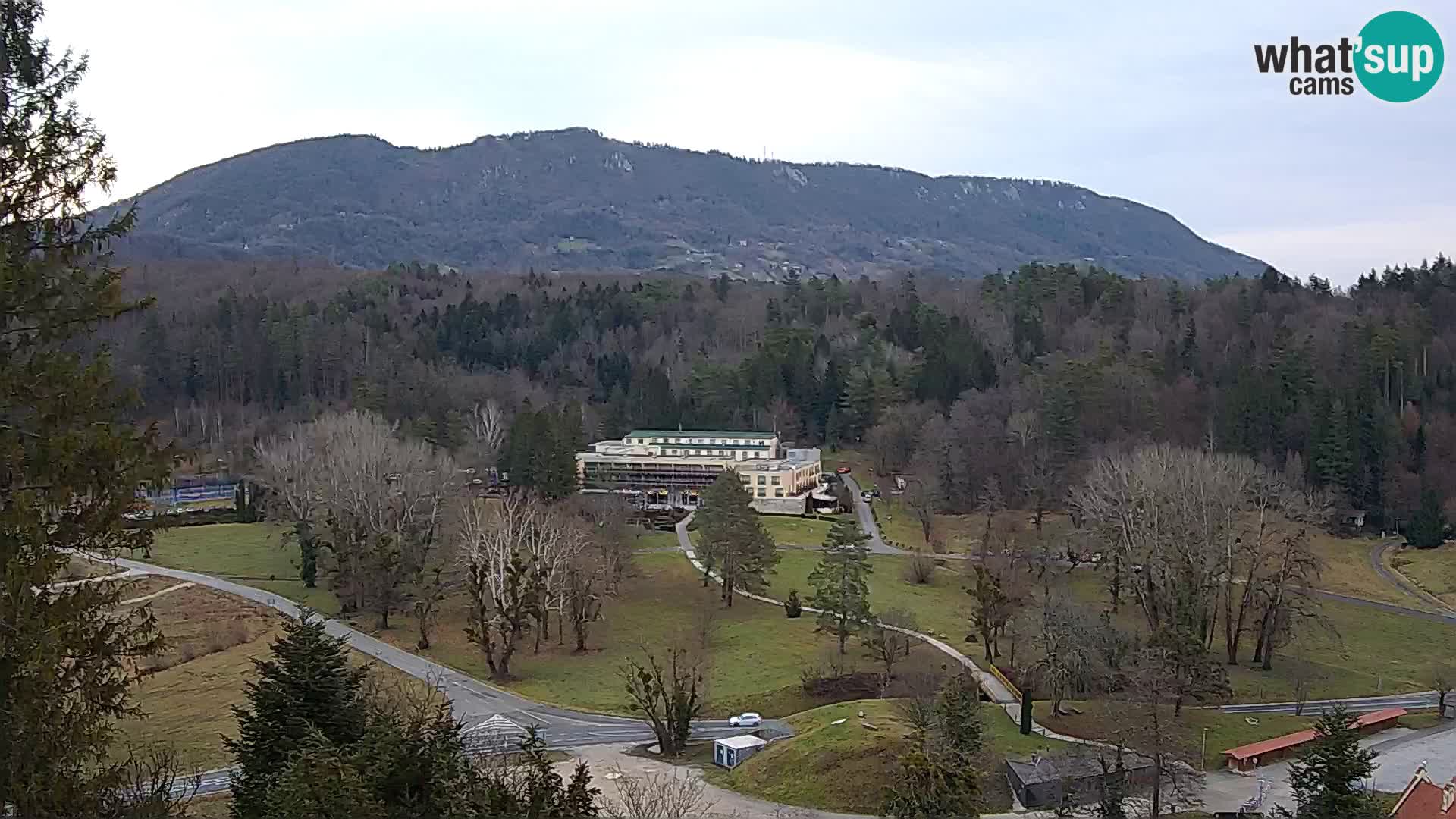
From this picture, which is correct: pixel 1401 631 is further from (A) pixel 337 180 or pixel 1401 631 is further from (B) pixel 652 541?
(A) pixel 337 180

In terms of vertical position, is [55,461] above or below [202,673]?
above

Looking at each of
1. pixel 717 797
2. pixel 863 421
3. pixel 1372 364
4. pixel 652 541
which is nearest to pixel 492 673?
pixel 717 797

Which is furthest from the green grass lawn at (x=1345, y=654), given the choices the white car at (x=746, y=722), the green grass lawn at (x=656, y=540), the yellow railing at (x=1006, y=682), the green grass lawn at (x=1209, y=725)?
the green grass lawn at (x=656, y=540)

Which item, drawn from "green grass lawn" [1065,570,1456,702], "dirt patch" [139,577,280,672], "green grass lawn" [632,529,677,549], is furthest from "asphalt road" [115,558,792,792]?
"green grass lawn" [1065,570,1456,702]

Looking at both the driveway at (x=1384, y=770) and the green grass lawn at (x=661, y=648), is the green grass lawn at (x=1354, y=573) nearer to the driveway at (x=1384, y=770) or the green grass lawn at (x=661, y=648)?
the driveway at (x=1384, y=770)

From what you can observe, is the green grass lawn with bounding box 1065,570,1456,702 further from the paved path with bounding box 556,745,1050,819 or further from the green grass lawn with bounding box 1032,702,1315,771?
the paved path with bounding box 556,745,1050,819

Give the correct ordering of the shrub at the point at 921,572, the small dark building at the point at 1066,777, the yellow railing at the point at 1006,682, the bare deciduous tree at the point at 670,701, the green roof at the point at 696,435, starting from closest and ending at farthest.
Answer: the small dark building at the point at 1066,777 → the bare deciduous tree at the point at 670,701 → the yellow railing at the point at 1006,682 → the shrub at the point at 921,572 → the green roof at the point at 696,435

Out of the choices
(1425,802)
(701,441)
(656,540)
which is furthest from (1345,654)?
(701,441)

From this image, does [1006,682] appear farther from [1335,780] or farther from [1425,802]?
[1335,780]
